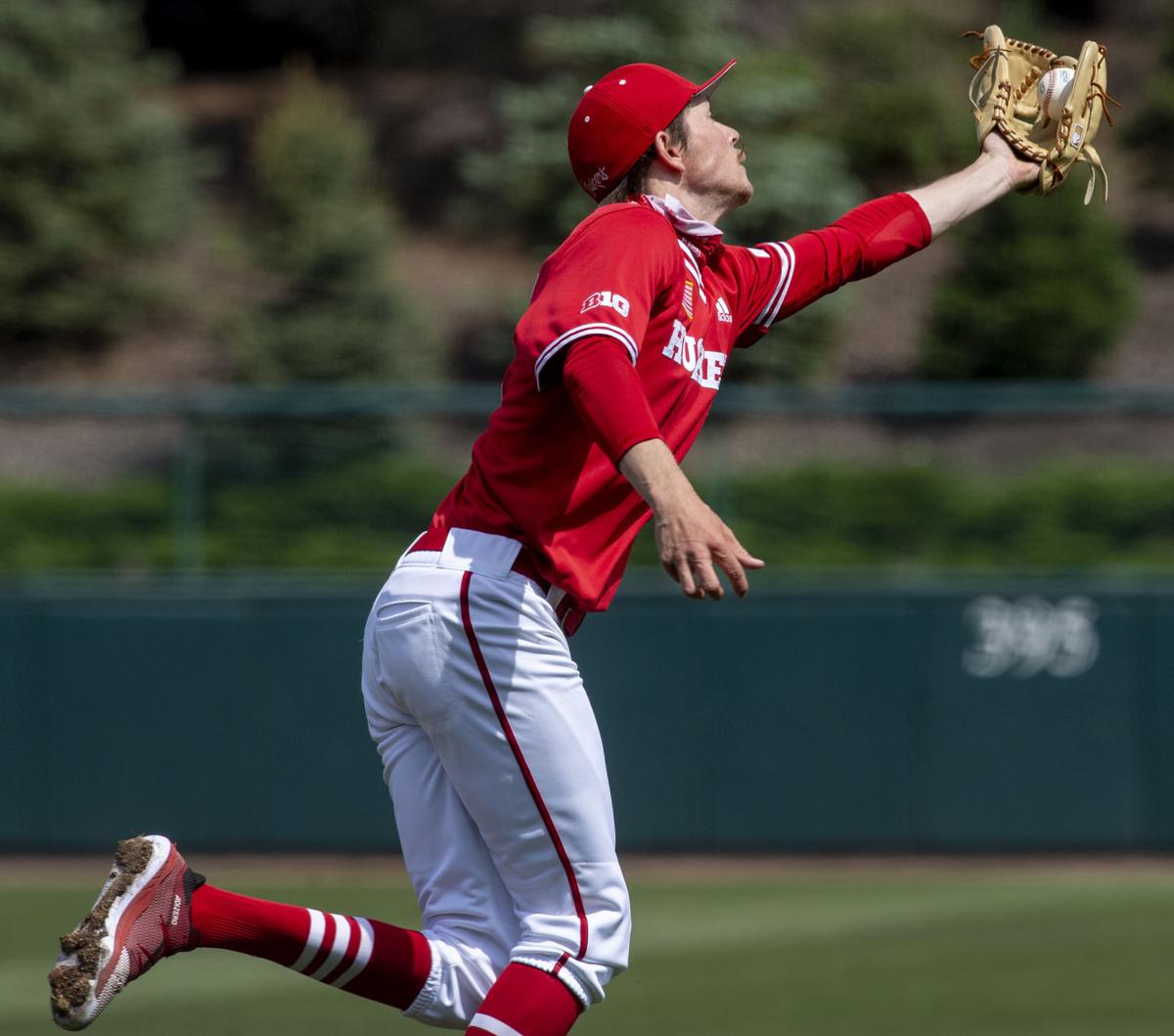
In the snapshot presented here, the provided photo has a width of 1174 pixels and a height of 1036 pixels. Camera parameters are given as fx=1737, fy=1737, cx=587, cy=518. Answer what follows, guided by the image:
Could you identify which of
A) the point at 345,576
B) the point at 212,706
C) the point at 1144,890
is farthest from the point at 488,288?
the point at 1144,890

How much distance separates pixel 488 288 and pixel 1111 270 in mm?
7003

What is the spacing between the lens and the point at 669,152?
3.36 metres

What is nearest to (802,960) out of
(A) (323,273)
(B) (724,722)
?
(B) (724,722)

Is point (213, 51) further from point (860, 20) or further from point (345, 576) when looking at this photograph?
point (345, 576)

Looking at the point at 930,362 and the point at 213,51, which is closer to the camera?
the point at 930,362

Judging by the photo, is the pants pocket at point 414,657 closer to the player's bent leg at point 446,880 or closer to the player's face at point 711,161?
the player's bent leg at point 446,880

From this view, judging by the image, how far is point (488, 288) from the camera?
20375 mm

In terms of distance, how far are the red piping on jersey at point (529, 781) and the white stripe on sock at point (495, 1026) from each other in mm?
144

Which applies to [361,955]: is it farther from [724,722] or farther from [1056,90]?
[724,722]

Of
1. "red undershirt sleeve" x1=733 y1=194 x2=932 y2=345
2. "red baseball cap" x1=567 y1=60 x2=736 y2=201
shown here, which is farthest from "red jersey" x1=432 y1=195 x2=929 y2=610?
"red undershirt sleeve" x1=733 y1=194 x2=932 y2=345

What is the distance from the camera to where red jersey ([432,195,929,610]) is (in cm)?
300

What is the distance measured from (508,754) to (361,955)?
52cm

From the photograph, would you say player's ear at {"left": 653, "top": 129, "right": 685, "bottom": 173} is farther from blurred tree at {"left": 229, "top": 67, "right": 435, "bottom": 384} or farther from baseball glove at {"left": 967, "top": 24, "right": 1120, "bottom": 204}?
blurred tree at {"left": 229, "top": 67, "right": 435, "bottom": 384}

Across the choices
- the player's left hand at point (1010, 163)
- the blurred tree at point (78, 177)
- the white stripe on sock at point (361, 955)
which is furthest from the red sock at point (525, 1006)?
the blurred tree at point (78, 177)
